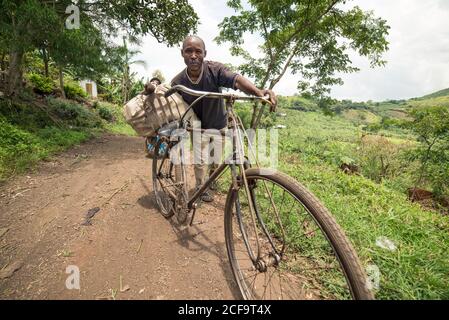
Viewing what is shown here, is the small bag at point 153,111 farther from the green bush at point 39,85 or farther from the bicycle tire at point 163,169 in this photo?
the green bush at point 39,85

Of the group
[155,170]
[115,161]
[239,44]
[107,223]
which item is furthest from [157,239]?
[239,44]

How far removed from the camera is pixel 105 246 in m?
2.56

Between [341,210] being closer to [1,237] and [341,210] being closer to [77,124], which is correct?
[1,237]

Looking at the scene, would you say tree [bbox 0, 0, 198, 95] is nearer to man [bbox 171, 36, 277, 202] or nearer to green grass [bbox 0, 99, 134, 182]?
green grass [bbox 0, 99, 134, 182]

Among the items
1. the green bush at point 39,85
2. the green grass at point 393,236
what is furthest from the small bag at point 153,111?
the green bush at point 39,85

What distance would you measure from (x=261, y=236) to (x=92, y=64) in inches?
281

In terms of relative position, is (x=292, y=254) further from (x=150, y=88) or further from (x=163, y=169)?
(x=150, y=88)

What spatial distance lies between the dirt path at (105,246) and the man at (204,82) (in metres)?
0.94

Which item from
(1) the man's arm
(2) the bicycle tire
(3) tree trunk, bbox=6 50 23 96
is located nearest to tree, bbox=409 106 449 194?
(1) the man's arm

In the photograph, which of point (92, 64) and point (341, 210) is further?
point (92, 64)

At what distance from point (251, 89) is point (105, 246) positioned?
226 cm

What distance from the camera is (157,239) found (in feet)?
9.00

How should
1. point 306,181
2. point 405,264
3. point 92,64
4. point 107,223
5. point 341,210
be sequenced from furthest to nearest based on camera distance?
point 92,64
point 306,181
point 341,210
point 107,223
point 405,264

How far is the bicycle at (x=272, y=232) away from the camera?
1.37 metres
